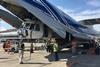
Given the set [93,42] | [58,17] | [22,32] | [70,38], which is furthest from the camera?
[93,42]

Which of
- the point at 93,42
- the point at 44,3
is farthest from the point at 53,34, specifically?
the point at 93,42

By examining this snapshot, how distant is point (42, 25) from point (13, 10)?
248cm

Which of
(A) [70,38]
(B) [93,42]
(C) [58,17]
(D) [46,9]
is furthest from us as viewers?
(B) [93,42]

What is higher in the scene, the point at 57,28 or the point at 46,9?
the point at 46,9

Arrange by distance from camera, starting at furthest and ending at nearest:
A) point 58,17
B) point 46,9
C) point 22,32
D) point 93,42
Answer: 1. point 93,42
2. point 58,17
3. point 46,9
4. point 22,32

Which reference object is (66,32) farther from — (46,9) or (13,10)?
(13,10)

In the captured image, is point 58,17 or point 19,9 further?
point 58,17

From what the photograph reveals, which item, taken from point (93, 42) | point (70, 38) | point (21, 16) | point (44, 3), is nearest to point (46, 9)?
point (44, 3)

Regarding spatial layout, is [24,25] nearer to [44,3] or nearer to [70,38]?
[44,3]

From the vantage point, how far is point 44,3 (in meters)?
22.9

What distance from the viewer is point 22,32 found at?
21.1 m

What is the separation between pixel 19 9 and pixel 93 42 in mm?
12894

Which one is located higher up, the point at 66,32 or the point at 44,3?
the point at 44,3

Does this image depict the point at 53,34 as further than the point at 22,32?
Yes
